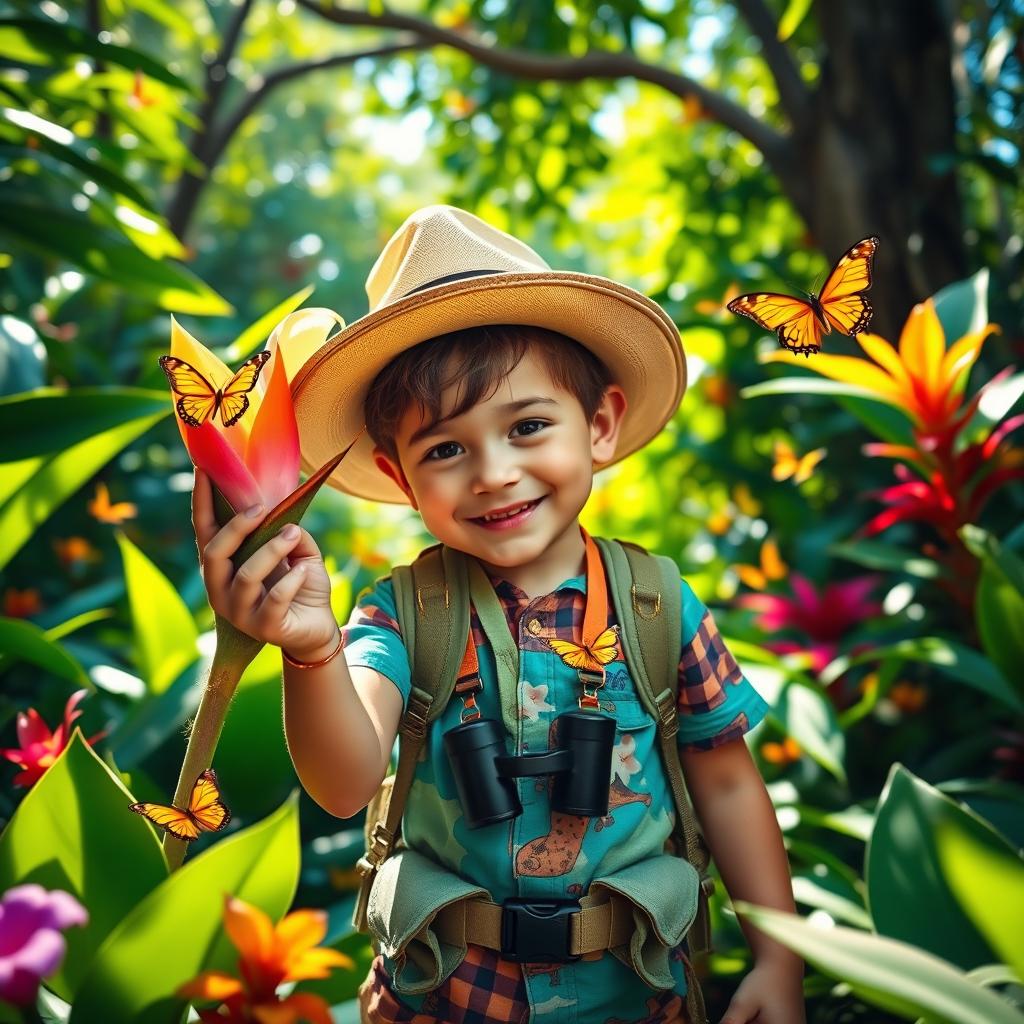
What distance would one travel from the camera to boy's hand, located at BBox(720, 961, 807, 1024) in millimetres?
1222

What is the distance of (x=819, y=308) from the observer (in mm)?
1044

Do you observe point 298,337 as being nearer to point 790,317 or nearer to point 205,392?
point 205,392

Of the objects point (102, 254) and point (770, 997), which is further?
point (102, 254)

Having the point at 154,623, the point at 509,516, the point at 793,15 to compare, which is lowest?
the point at 154,623

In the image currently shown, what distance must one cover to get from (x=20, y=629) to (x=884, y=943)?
1096 mm

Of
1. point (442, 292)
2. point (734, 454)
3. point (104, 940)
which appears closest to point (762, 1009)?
point (104, 940)

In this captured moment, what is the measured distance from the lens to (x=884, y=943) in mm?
732

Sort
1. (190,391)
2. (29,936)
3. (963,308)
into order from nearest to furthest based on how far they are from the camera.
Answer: (29,936)
(190,391)
(963,308)

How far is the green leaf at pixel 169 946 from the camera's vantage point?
822 mm

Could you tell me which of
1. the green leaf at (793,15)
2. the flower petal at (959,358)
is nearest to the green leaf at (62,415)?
the flower petal at (959,358)

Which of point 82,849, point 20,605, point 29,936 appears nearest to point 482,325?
point 82,849

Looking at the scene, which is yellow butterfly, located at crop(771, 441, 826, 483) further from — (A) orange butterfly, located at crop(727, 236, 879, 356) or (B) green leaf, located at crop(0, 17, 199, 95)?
(B) green leaf, located at crop(0, 17, 199, 95)

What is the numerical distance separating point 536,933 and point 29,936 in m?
0.63

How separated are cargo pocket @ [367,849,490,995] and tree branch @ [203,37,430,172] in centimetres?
281
